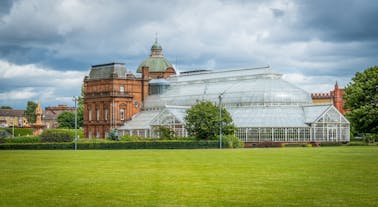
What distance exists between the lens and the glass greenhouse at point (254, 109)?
97.7 meters

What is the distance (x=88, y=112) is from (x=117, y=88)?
400 inches

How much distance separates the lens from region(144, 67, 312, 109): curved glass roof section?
106m

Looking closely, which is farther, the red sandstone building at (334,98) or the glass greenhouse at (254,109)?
the red sandstone building at (334,98)

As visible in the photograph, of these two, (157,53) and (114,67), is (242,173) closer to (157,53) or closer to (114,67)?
(114,67)

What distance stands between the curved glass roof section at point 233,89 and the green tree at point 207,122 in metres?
17.2

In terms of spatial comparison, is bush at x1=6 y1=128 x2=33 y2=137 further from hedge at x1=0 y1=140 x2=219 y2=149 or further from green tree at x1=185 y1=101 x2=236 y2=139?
green tree at x1=185 y1=101 x2=236 y2=139

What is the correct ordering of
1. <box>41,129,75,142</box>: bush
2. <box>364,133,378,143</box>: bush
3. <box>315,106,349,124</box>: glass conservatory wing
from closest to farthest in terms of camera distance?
<box>41,129,75,142</box>: bush < <box>315,106,349,124</box>: glass conservatory wing < <box>364,133,378,143</box>: bush

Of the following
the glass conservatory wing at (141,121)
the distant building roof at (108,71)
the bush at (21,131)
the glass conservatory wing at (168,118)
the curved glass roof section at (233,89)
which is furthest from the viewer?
the bush at (21,131)

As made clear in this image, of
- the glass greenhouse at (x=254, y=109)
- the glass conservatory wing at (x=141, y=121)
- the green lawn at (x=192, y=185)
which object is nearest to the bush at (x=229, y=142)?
the glass greenhouse at (x=254, y=109)

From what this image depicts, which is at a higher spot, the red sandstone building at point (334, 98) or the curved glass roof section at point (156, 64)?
the curved glass roof section at point (156, 64)

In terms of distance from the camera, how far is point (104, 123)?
125062mm

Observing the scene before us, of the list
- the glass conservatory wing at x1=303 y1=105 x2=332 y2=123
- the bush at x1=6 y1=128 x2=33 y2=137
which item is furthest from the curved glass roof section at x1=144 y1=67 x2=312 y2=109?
the bush at x1=6 y1=128 x2=33 y2=137

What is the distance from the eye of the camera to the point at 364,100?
88.9 meters

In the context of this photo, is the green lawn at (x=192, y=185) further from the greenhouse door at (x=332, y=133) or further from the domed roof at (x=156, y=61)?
the domed roof at (x=156, y=61)
